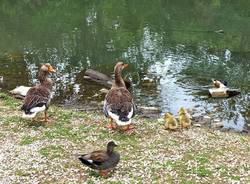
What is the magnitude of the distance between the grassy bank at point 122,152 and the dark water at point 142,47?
750cm

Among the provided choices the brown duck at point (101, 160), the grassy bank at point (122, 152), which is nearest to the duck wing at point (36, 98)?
the grassy bank at point (122, 152)

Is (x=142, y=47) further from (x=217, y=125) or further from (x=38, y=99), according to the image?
(x=38, y=99)

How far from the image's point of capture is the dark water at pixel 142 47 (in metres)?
35.3

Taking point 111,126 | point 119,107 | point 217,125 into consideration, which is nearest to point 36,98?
point 111,126

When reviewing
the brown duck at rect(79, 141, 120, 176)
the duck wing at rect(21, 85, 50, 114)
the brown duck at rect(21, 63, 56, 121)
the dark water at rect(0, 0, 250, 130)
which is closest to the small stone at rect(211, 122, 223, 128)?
the dark water at rect(0, 0, 250, 130)

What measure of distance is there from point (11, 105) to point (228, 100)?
15.7 metres

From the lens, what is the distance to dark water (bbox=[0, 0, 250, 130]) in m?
35.3

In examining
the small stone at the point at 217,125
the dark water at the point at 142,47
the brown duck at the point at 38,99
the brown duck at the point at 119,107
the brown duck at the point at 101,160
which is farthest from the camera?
the dark water at the point at 142,47

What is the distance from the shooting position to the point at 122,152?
2053 centimetres

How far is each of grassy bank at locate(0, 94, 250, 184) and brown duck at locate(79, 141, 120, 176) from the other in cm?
53

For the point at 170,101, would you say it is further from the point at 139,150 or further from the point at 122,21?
the point at 122,21

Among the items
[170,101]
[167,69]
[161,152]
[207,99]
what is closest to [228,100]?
[207,99]

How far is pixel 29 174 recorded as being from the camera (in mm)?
18422

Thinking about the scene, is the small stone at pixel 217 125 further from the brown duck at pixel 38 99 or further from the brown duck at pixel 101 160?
the brown duck at pixel 101 160
